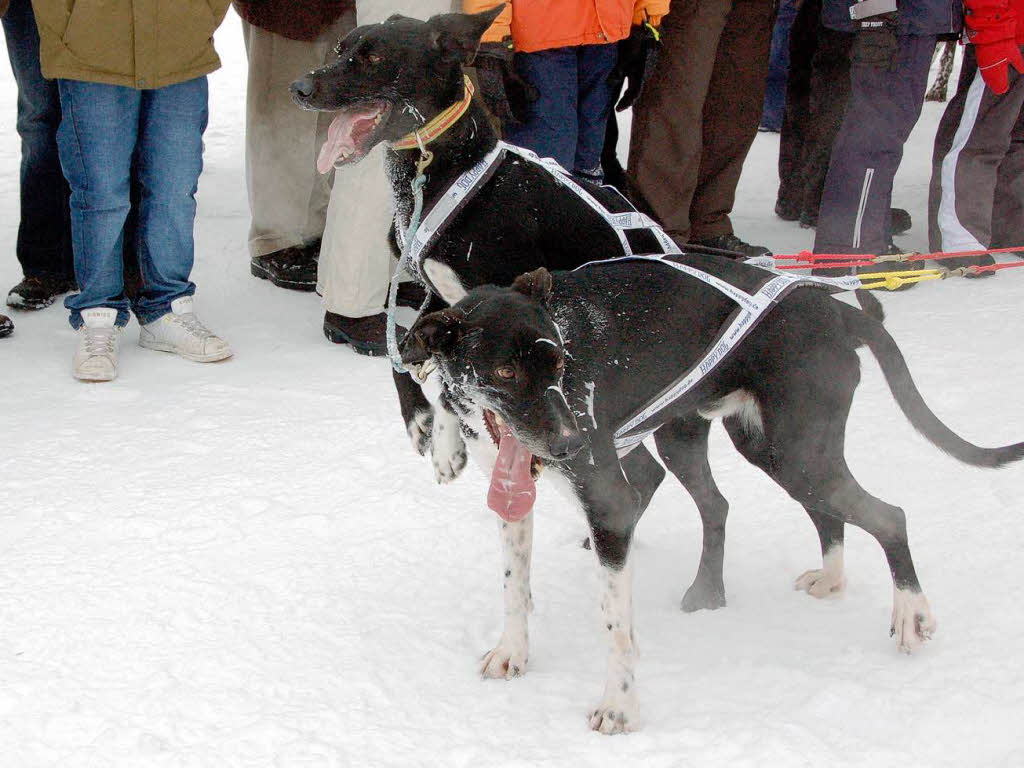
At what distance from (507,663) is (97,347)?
2.62 m

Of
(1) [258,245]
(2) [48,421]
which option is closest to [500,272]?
(2) [48,421]

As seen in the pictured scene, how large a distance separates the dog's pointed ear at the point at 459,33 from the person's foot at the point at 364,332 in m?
2.05

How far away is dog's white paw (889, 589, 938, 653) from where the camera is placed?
110 inches

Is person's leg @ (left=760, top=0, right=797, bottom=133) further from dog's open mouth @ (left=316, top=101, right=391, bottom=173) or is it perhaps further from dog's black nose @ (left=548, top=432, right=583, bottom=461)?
dog's black nose @ (left=548, top=432, right=583, bottom=461)

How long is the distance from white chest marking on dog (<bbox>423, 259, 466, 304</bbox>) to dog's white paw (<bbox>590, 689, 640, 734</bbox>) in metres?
1.13

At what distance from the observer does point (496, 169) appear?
2.96m

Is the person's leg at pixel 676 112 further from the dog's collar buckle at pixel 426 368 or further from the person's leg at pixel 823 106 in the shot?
the dog's collar buckle at pixel 426 368

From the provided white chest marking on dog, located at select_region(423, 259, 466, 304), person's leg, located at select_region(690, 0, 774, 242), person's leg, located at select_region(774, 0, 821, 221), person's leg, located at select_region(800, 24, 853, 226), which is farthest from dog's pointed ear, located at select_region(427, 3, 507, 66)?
person's leg, located at select_region(774, 0, 821, 221)

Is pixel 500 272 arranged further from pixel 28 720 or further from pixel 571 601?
pixel 28 720

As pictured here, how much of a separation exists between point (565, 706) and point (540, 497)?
1139mm

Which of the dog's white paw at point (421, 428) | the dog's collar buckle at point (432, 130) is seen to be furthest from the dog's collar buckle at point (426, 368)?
the dog's collar buckle at point (432, 130)

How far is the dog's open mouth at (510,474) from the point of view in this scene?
2.45 meters

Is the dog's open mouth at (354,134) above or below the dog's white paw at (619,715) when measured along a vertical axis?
above

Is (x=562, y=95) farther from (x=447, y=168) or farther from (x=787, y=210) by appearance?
(x=787, y=210)
